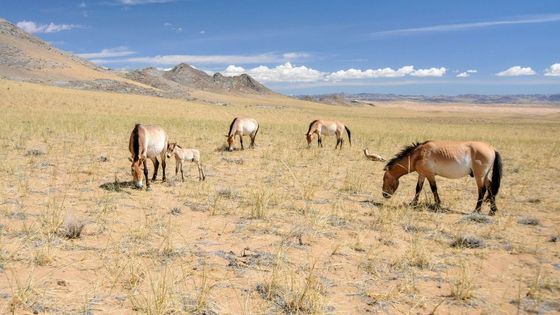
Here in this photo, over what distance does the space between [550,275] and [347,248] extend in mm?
2538

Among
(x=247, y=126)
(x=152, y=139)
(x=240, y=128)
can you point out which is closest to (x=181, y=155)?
(x=152, y=139)

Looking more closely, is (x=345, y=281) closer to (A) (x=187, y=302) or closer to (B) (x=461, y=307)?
(B) (x=461, y=307)

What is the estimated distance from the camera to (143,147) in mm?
9508

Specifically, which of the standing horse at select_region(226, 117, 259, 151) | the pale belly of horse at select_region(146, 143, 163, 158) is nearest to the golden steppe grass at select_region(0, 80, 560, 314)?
the pale belly of horse at select_region(146, 143, 163, 158)

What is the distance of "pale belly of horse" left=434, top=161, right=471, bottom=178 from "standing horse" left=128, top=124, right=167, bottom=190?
19.8 feet

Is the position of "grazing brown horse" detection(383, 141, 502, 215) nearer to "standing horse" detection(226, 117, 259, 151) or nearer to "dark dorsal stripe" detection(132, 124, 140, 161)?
"dark dorsal stripe" detection(132, 124, 140, 161)

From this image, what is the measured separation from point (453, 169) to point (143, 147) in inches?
253

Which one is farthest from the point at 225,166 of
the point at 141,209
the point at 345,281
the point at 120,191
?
the point at 345,281

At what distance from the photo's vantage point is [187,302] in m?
4.30

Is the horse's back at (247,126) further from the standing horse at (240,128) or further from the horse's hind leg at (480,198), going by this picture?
the horse's hind leg at (480,198)

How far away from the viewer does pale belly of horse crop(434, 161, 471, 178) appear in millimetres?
8836

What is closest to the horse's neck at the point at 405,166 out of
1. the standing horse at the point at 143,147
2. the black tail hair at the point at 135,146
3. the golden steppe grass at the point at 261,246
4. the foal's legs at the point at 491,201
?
the golden steppe grass at the point at 261,246

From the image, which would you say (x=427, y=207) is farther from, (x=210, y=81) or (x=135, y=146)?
(x=210, y=81)

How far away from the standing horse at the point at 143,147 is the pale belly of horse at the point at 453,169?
238 inches
